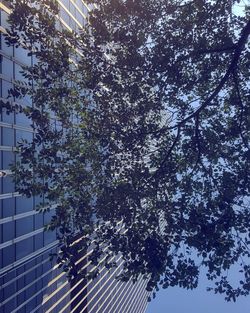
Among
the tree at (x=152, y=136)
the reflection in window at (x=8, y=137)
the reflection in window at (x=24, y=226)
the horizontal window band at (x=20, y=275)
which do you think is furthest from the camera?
the reflection in window at (x=24, y=226)

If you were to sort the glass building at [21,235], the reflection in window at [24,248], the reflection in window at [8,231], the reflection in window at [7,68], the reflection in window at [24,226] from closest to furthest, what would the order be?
the reflection in window at [7,68] → the glass building at [21,235] → the reflection in window at [8,231] → the reflection in window at [24,248] → the reflection in window at [24,226]

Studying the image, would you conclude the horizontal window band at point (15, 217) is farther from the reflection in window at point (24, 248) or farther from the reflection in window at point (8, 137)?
the reflection in window at point (8, 137)

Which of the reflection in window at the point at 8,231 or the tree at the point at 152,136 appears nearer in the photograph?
the tree at the point at 152,136

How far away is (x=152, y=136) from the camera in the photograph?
599 inches

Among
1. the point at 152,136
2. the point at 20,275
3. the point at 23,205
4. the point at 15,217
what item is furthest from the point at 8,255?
the point at 152,136

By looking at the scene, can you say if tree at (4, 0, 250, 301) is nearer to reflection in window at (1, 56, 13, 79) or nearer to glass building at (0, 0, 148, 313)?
glass building at (0, 0, 148, 313)

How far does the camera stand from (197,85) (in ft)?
50.9

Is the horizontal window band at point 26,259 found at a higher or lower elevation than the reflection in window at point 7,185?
lower

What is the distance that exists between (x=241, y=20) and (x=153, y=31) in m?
2.76

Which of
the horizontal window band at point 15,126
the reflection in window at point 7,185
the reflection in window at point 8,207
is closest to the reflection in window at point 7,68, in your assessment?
the horizontal window band at point 15,126

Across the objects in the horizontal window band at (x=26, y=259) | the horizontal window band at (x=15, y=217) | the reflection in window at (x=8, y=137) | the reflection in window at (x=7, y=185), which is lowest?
the horizontal window band at (x=26, y=259)

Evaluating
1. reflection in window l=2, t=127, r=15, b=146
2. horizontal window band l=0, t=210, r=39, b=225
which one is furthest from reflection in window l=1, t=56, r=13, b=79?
horizontal window band l=0, t=210, r=39, b=225

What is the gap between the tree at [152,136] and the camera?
45.3 ft

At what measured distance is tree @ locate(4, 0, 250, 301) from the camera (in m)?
13.8
